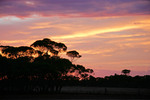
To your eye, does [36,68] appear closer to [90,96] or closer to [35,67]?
[35,67]

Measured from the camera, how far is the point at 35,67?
181ft

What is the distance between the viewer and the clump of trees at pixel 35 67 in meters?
54.7

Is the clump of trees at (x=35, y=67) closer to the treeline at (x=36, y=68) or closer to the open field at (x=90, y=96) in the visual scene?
the treeline at (x=36, y=68)

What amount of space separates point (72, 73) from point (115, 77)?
2091 inches

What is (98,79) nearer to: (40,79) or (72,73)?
(72,73)

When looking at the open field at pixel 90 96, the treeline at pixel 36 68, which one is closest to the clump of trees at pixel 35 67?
the treeline at pixel 36 68

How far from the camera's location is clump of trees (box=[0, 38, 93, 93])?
5466cm

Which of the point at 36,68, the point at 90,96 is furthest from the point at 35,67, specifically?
the point at 90,96

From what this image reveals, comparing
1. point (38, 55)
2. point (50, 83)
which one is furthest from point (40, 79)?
point (38, 55)

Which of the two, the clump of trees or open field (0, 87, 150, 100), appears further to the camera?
the clump of trees

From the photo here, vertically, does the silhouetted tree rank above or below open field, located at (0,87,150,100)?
above

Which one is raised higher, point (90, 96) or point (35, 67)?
point (35, 67)

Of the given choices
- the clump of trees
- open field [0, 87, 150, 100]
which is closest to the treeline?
the clump of trees

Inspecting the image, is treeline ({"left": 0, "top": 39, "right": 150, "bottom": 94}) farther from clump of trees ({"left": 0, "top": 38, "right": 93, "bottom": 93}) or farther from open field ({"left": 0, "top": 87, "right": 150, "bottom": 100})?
open field ({"left": 0, "top": 87, "right": 150, "bottom": 100})
